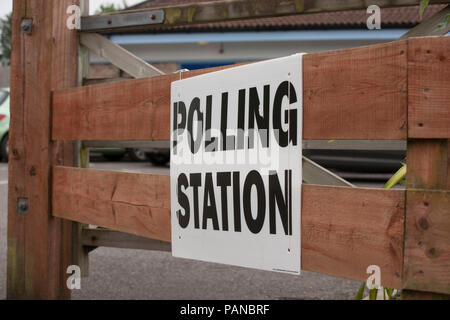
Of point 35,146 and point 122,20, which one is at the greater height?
point 122,20

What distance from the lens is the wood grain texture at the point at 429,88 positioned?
1534 millimetres

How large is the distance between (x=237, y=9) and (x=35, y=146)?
1161mm

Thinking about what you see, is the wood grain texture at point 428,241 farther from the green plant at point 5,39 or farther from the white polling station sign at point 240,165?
the green plant at point 5,39

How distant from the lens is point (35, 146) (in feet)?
9.87

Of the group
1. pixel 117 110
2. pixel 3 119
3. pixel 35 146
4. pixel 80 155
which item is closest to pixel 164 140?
pixel 117 110

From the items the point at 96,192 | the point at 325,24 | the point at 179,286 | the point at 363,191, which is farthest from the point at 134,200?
the point at 325,24

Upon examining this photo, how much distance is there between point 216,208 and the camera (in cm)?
205

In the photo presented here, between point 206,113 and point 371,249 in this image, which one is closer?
point 371,249

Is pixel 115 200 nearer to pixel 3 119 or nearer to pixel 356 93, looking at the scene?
pixel 356 93

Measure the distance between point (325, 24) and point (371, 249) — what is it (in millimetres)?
15787

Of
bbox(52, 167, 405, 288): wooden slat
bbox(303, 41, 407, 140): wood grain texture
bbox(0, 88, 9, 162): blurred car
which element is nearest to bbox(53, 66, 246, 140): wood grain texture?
bbox(52, 167, 405, 288): wooden slat

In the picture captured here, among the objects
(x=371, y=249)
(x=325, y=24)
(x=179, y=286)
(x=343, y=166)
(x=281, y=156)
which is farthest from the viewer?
(x=325, y=24)

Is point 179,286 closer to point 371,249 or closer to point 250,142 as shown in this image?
point 250,142

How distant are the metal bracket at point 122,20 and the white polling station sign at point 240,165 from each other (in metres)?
0.80
